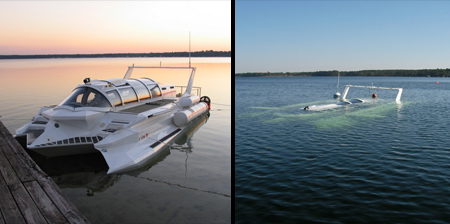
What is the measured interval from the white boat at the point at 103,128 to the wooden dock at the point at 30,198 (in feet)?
9.88

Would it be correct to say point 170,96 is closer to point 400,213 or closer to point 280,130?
point 280,130

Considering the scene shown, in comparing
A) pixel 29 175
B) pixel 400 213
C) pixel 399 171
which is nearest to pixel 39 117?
pixel 29 175

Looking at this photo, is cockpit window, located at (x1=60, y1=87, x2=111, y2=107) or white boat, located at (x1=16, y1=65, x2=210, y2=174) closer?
white boat, located at (x1=16, y1=65, x2=210, y2=174)

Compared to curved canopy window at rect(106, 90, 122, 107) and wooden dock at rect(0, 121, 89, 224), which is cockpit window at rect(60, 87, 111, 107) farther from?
wooden dock at rect(0, 121, 89, 224)

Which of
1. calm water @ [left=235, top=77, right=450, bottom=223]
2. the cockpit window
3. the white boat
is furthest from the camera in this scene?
the cockpit window

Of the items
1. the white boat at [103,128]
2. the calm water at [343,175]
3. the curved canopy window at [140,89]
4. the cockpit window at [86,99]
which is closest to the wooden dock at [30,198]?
the white boat at [103,128]

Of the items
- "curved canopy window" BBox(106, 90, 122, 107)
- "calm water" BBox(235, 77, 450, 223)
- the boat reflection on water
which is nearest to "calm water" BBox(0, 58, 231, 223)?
the boat reflection on water

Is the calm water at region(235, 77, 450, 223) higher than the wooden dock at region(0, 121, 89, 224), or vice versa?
the wooden dock at region(0, 121, 89, 224)

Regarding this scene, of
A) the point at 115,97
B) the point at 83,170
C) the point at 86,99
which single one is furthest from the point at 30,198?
the point at 115,97

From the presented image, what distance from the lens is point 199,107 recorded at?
16.5 meters

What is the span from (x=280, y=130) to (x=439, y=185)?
10607 millimetres

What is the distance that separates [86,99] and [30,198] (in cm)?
658

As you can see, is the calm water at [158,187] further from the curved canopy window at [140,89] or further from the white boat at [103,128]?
the curved canopy window at [140,89]

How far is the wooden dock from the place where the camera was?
4176 mm
